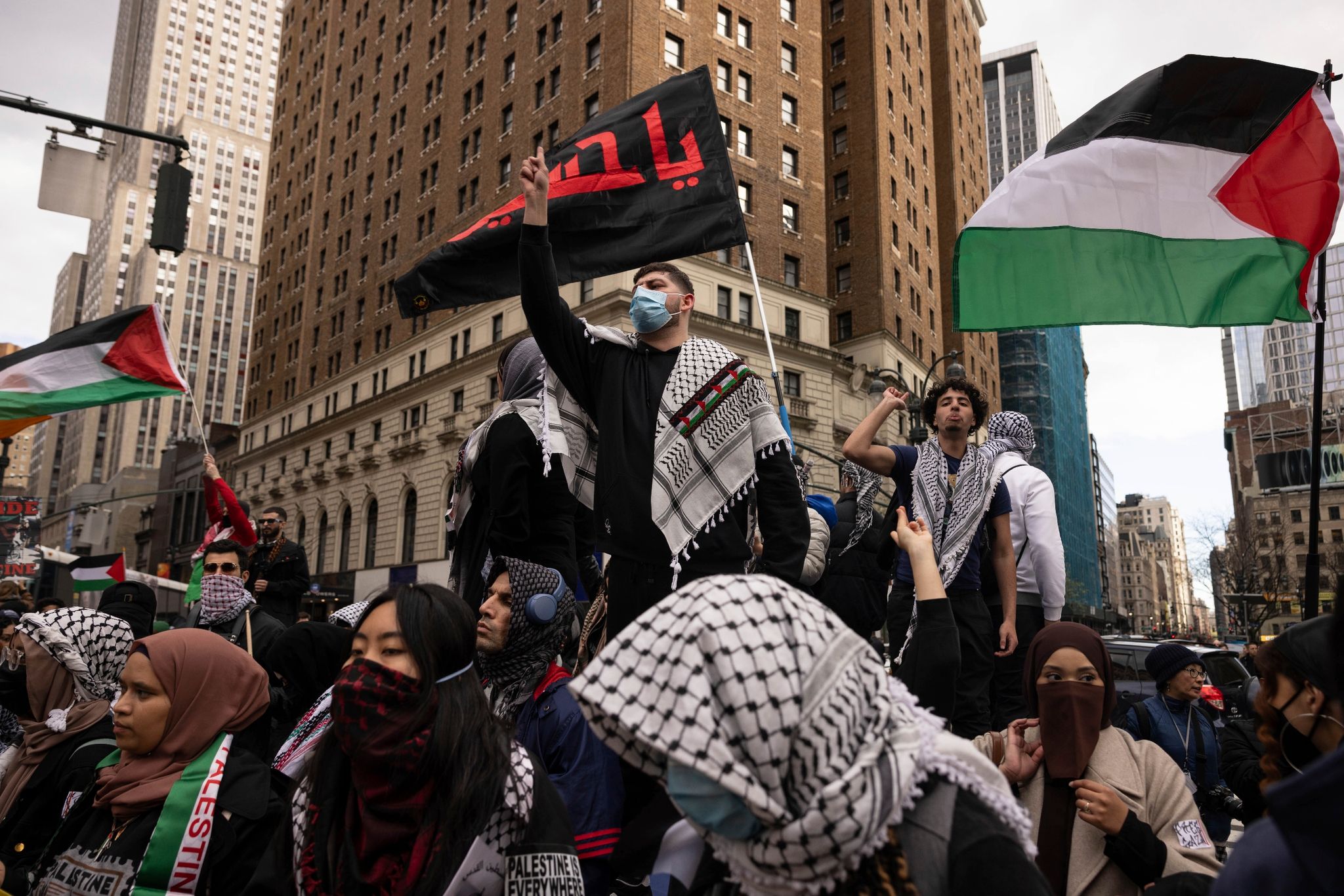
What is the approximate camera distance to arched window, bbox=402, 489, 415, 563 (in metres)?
44.3

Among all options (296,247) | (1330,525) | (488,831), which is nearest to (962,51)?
(296,247)

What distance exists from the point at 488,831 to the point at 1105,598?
13543 cm

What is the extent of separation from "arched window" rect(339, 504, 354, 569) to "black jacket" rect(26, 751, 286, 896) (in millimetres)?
48790

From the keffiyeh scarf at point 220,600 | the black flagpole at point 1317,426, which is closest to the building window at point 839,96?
the black flagpole at point 1317,426

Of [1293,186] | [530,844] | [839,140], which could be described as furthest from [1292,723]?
[839,140]

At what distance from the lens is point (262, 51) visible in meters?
150

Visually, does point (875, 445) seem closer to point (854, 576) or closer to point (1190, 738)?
point (854, 576)

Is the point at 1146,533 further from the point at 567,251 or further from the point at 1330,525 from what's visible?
the point at 567,251

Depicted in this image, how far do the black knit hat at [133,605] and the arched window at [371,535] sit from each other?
4199 cm

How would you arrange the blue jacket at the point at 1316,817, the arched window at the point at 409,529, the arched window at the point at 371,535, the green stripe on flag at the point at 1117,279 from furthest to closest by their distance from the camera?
the arched window at the point at 371,535 → the arched window at the point at 409,529 → the green stripe on flag at the point at 1117,279 → the blue jacket at the point at 1316,817

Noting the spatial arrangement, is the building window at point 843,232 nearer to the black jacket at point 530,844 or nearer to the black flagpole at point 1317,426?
the black flagpole at point 1317,426

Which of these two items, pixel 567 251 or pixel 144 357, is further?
pixel 144 357

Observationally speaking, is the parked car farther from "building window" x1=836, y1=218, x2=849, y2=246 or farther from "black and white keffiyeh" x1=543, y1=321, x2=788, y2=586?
"building window" x1=836, y1=218, x2=849, y2=246

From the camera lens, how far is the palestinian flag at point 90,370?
30.4 ft
